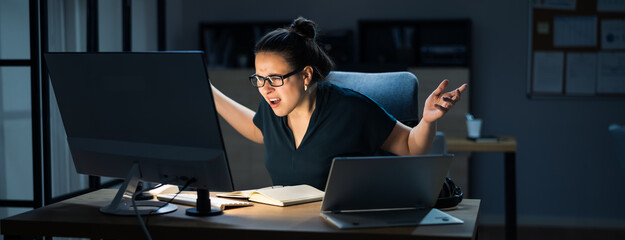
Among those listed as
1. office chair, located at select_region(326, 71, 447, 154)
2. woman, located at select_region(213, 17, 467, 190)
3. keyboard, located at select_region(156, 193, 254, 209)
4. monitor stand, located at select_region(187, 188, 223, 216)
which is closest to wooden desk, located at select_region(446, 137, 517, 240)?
office chair, located at select_region(326, 71, 447, 154)

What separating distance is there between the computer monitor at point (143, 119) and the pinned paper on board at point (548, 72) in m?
3.34

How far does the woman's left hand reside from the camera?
1.46m

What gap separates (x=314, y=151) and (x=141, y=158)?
62 cm

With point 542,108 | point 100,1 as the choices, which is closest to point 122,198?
point 100,1

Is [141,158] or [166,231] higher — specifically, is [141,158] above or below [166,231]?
above

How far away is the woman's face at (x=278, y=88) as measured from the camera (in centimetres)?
173

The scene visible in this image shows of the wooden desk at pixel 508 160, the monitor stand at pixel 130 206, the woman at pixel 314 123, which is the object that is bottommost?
the wooden desk at pixel 508 160

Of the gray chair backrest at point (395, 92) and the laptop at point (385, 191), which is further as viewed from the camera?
the gray chair backrest at point (395, 92)

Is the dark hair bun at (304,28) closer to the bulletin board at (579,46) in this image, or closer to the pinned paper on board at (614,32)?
the bulletin board at (579,46)

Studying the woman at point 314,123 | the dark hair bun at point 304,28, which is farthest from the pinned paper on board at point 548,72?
the dark hair bun at point 304,28

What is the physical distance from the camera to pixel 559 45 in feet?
13.6

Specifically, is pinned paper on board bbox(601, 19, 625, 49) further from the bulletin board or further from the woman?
the woman

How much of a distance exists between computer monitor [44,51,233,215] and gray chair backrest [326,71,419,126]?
81 centimetres

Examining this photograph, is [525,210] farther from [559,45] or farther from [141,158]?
[141,158]
